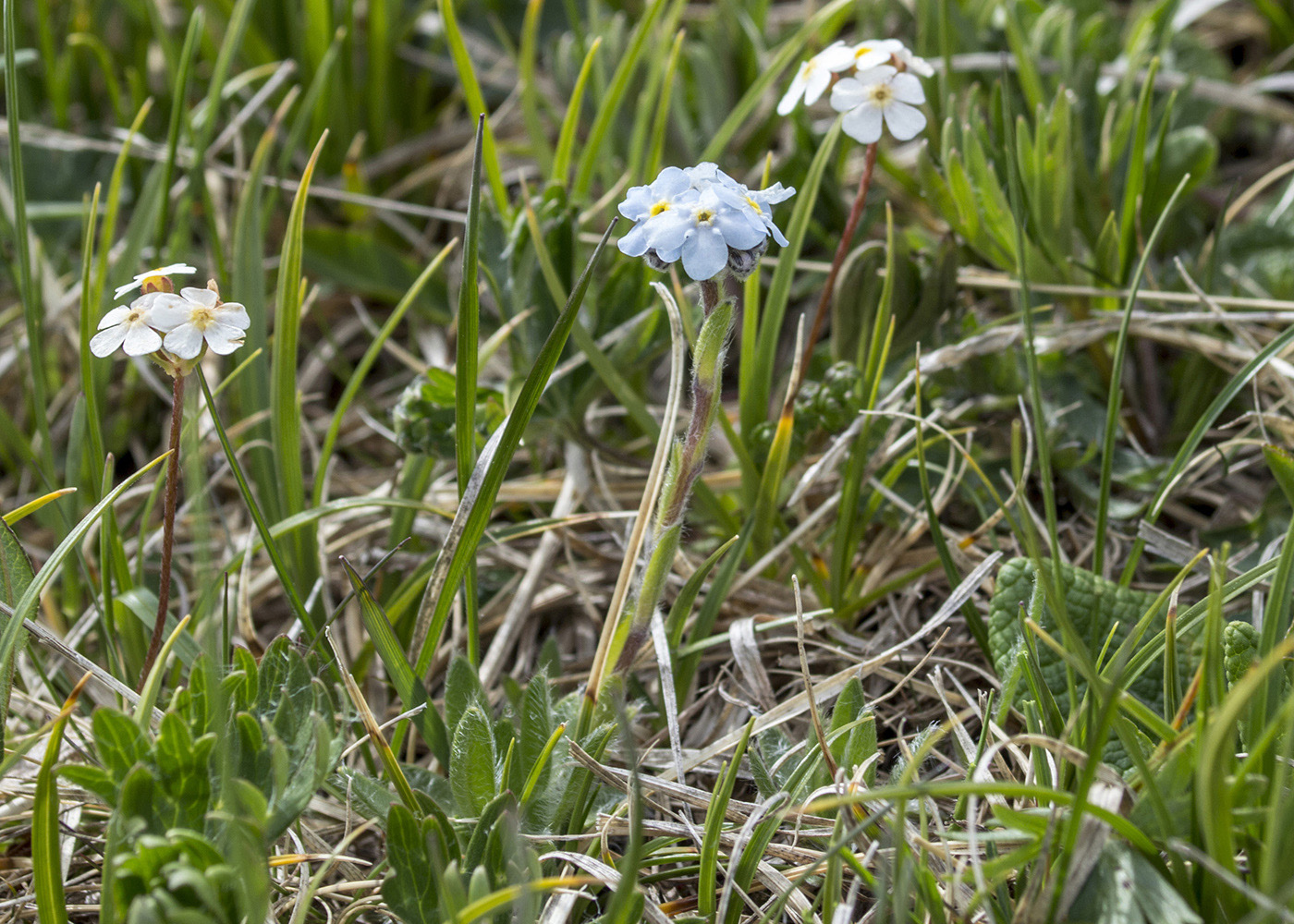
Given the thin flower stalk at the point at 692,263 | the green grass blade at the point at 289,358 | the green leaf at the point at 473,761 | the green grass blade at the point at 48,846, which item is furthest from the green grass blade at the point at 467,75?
the green grass blade at the point at 48,846

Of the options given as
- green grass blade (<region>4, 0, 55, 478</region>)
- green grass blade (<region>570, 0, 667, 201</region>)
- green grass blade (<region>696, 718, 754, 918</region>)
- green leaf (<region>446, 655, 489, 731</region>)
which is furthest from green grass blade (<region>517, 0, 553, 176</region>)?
green grass blade (<region>696, 718, 754, 918</region>)

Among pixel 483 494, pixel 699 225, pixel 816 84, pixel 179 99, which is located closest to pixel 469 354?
pixel 483 494

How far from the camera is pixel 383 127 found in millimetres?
2885

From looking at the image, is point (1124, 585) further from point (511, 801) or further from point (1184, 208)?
point (1184, 208)

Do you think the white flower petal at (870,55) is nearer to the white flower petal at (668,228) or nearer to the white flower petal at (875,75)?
the white flower petal at (875,75)

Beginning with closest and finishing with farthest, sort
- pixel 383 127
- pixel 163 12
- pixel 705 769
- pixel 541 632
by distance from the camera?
1. pixel 705 769
2. pixel 541 632
3. pixel 383 127
4. pixel 163 12

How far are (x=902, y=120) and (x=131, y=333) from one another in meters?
1.25

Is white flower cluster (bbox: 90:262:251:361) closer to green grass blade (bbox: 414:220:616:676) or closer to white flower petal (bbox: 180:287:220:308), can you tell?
white flower petal (bbox: 180:287:220:308)

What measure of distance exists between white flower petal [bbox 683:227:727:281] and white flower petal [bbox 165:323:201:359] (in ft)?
2.06

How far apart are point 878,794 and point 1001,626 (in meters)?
0.55

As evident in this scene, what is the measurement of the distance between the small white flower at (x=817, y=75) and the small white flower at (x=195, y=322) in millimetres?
982

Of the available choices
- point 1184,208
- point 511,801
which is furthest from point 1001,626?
point 1184,208

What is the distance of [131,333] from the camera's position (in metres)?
1.29

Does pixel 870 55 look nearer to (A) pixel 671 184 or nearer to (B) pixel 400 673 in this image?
(A) pixel 671 184
